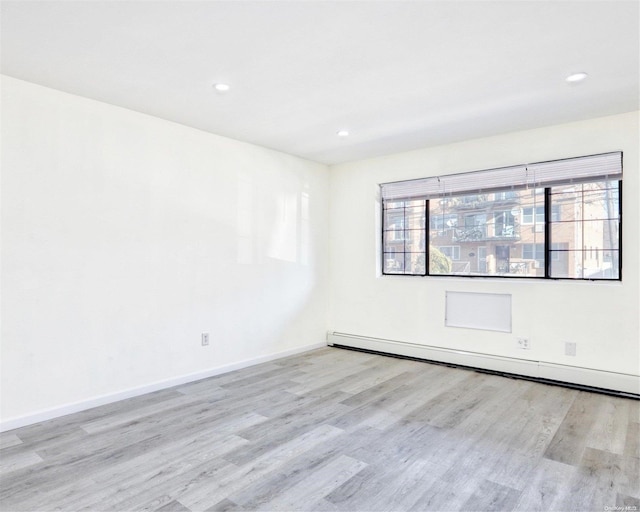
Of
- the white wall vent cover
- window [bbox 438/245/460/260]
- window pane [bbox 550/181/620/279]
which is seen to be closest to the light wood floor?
the white wall vent cover

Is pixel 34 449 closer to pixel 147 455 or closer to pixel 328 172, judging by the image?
pixel 147 455

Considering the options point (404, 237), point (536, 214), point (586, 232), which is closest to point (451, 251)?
point (404, 237)

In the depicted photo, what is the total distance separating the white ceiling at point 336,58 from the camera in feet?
6.63

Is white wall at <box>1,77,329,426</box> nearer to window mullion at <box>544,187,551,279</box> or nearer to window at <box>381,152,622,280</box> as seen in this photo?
window at <box>381,152,622,280</box>

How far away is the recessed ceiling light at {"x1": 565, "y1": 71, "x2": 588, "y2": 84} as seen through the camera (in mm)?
2679

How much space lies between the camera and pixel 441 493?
1997 mm

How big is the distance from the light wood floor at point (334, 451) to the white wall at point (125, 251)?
378mm

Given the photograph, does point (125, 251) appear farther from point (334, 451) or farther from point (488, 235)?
point (488, 235)

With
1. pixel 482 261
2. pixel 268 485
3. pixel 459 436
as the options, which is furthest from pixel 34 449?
pixel 482 261

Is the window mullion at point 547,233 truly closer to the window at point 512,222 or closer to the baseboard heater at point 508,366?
the window at point 512,222

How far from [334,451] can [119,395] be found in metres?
1.86

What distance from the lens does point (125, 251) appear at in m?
3.31

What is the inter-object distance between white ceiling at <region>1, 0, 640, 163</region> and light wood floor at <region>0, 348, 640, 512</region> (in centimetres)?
233

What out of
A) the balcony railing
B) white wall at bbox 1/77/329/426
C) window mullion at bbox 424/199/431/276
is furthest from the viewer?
window mullion at bbox 424/199/431/276
